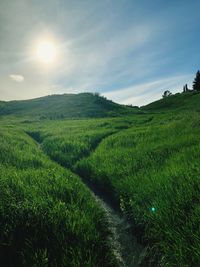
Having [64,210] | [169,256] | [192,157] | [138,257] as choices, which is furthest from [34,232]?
[192,157]

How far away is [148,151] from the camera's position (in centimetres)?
866

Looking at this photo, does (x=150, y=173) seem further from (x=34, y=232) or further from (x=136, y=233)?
(x=34, y=232)

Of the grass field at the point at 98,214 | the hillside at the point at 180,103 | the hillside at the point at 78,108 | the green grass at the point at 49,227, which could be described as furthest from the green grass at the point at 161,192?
the hillside at the point at 180,103

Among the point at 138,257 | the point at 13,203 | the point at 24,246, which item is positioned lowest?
the point at 138,257

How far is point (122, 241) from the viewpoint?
473 cm

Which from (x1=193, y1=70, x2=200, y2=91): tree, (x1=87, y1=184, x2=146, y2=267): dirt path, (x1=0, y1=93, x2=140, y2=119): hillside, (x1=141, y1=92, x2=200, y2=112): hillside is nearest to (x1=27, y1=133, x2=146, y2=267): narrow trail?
(x1=87, y1=184, x2=146, y2=267): dirt path

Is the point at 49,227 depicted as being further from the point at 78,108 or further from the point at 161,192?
the point at 78,108

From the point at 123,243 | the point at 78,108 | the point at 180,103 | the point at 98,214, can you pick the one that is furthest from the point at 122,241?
the point at 180,103

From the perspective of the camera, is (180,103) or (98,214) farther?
(180,103)

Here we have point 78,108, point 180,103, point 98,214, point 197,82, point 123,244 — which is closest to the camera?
point 123,244

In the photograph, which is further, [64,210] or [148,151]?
[148,151]

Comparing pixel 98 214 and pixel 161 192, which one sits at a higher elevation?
pixel 161 192

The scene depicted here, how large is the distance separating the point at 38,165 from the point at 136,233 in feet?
17.3

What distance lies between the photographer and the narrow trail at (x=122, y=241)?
4129mm
